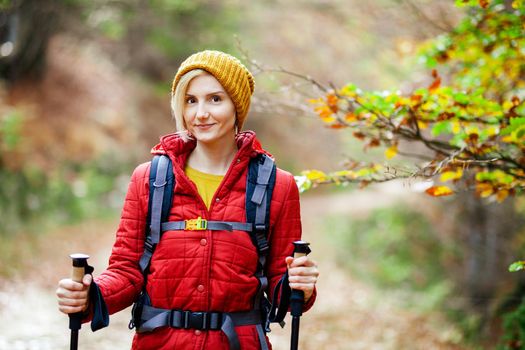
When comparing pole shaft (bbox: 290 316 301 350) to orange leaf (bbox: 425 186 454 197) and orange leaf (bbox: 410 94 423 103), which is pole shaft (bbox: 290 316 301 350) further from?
orange leaf (bbox: 410 94 423 103)

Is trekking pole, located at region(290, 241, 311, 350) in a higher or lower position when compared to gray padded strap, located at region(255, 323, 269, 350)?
higher

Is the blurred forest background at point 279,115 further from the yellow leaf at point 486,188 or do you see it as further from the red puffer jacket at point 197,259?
the red puffer jacket at point 197,259

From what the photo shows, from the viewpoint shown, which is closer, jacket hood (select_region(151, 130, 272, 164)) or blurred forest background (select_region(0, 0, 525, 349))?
jacket hood (select_region(151, 130, 272, 164))

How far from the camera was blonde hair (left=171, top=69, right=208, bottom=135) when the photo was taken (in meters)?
2.61

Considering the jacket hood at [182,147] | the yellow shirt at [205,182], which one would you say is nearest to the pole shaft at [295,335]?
the yellow shirt at [205,182]

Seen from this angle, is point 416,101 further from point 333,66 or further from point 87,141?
point 87,141

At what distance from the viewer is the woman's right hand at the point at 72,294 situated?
2.29 meters

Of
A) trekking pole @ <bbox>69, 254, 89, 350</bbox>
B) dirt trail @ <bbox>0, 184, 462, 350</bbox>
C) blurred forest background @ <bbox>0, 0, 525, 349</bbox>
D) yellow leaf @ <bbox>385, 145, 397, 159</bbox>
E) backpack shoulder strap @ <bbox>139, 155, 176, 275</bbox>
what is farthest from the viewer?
blurred forest background @ <bbox>0, 0, 525, 349</bbox>

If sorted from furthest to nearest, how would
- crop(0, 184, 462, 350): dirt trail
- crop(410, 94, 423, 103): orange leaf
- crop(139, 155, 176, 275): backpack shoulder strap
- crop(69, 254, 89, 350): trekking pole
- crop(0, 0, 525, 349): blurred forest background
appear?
1. crop(0, 0, 525, 349): blurred forest background
2. crop(0, 184, 462, 350): dirt trail
3. crop(410, 94, 423, 103): orange leaf
4. crop(139, 155, 176, 275): backpack shoulder strap
5. crop(69, 254, 89, 350): trekking pole

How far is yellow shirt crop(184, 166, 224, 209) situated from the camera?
265 cm

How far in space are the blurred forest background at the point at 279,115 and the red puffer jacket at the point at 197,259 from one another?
131cm

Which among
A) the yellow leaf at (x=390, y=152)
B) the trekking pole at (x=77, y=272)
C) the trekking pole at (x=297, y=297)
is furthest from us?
the yellow leaf at (x=390, y=152)

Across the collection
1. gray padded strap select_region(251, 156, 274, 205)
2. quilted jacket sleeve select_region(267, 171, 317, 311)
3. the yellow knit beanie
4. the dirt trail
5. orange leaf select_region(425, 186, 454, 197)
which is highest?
the yellow knit beanie

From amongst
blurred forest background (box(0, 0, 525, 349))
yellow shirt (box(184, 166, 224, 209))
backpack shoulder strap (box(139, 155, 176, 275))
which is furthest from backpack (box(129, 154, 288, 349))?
→ blurred forest background (box(0, 0, 525, 349))
